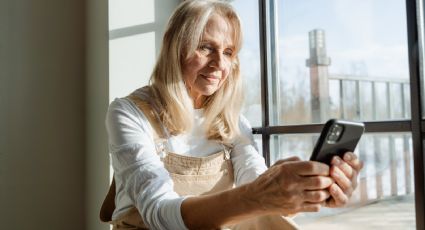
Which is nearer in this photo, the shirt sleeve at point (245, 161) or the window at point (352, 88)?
the window at point (352, 88)

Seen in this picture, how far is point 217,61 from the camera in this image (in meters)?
1.17

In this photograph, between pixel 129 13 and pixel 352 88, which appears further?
pixel 129 13

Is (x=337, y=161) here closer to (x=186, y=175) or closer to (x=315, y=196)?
(x=315, y=196)

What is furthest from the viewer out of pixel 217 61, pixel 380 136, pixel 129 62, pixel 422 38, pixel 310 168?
pixel 129 62

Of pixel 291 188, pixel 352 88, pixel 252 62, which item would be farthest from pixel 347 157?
pixel 252 62

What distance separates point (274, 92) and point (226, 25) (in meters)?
0.42

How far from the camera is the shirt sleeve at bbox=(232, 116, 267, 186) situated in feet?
3.88

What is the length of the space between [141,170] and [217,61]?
1.33 ft

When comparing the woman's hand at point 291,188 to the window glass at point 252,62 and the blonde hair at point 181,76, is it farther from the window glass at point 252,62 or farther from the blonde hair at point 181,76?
the window glass at point 252,62

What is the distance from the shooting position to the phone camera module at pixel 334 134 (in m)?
0.67

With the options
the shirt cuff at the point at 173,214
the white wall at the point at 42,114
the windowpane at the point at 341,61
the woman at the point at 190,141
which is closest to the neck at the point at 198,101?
the woman at the point at 190,141

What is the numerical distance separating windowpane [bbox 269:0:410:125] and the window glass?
102 millimetres

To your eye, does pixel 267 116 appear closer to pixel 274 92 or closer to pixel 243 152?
pixel 274 92

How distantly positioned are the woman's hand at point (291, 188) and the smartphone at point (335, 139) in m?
0.02
